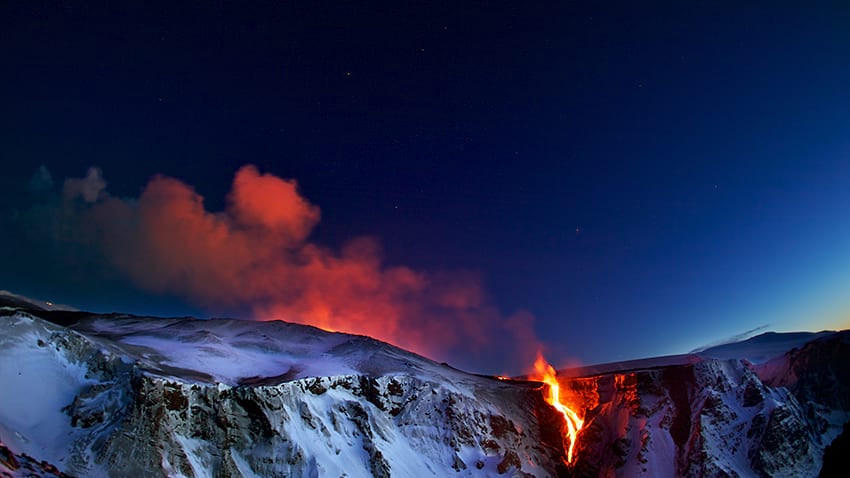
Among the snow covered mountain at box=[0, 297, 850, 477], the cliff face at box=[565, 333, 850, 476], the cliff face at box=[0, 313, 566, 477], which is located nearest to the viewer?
the cliff face at box=[0, 313, 566, 477]

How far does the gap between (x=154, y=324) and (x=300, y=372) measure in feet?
113

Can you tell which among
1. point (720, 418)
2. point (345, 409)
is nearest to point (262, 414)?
point (345, 409)

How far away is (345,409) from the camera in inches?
3406

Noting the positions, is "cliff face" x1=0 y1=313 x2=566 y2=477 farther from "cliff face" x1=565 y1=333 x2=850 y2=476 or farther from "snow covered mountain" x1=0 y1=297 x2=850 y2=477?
"cliff face" x1=565 y1=333 x2=850 y2=476

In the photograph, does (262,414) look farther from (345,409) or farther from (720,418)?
(720,418)

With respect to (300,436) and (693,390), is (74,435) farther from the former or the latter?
(693,390)

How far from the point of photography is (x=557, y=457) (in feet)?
319

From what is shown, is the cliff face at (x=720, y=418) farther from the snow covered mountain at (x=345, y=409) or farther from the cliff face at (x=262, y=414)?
the cliff face at (x=262, y=414)

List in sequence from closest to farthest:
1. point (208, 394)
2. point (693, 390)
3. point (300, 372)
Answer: point (208, 394) → point (300, 372) → point (693, 390)

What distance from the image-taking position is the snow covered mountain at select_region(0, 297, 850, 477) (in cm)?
6141

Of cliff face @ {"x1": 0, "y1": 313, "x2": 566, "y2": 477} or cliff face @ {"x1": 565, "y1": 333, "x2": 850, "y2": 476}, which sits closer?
cliff face @ {"x1": 0, "y1": 313, "x2": 566, "y2": 477}

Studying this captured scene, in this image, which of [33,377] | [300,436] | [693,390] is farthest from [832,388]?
[33,377]

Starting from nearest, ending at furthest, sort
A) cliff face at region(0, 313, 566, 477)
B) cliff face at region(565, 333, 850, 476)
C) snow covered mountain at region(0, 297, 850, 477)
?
cliff face at region(0, 313, 566, 477) → snow covered mountain at region(0, 297, 850, 477) → cliff face at region(565, 333, 850, 476)

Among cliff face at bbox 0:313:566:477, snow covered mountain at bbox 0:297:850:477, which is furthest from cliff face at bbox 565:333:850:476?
cliff face at bbox 0:313:566:477
